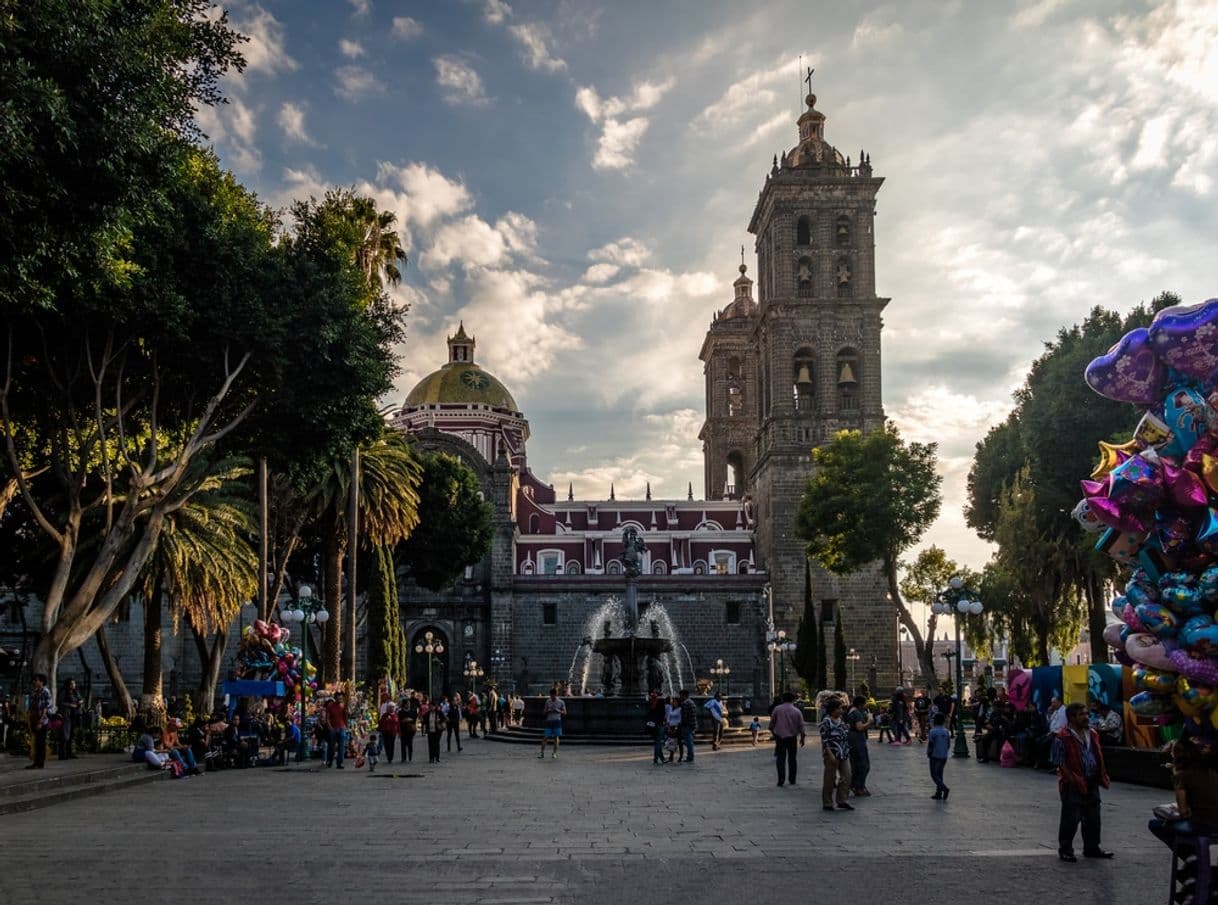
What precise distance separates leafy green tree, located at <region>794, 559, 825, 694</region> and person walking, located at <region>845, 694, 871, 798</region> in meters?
34.7

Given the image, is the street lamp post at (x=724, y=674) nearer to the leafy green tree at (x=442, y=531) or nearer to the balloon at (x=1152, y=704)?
the leafy green tree at (x=442, y=531)

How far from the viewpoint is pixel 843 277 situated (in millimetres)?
59094

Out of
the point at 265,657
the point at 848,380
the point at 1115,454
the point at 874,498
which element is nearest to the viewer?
the point at 1115,454

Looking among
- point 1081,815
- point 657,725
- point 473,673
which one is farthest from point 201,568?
point 473,673

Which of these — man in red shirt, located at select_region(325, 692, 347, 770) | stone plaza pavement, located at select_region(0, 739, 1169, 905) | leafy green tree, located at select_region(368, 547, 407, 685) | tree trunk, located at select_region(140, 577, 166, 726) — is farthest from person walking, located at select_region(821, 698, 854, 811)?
leafy green tree, located at select_region(368, 547, 407, 685)

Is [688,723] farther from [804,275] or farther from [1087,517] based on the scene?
[804,275]

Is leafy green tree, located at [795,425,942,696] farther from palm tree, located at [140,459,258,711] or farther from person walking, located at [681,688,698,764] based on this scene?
palm tree, located at [140,459,258,711]

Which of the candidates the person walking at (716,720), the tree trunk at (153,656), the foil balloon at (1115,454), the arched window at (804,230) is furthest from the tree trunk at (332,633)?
the arched window at (804,230)

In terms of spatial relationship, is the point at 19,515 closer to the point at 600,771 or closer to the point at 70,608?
the point at 70,608

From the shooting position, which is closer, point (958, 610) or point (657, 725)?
point (657, 725)

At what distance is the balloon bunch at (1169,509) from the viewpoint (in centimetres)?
1144

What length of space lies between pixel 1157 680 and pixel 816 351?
47.2 meters

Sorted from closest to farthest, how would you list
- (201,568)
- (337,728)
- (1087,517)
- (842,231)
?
(1087,517) < (337,728) < (201,568) < (842,231)

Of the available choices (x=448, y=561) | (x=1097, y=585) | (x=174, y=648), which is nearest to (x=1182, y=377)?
(x=1097, y=585)
